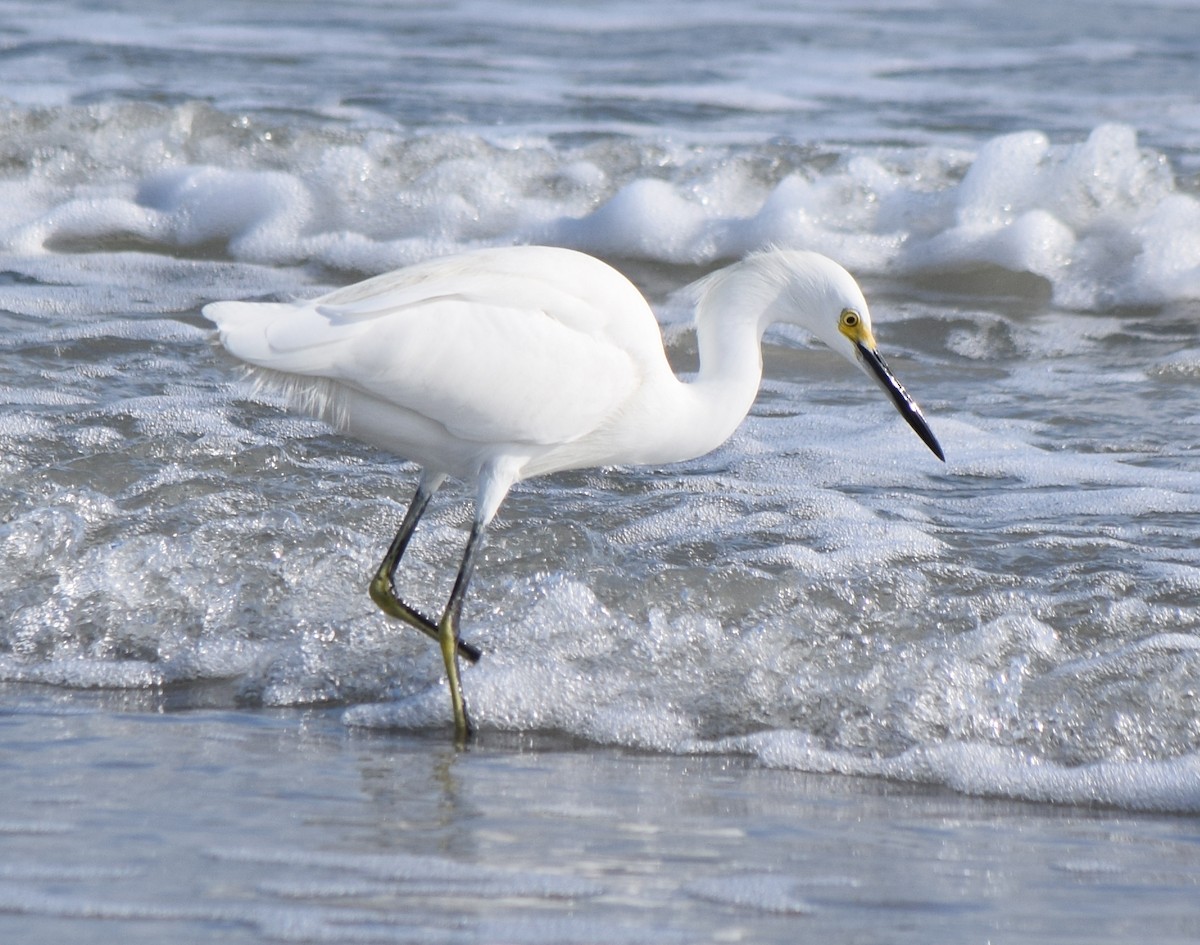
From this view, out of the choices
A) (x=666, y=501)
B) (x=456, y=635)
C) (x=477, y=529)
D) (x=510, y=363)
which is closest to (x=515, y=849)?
(x=456, y=635)

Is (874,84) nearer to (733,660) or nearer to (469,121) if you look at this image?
(469,121)

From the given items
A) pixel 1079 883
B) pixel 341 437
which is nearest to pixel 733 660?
pixel 1079 883

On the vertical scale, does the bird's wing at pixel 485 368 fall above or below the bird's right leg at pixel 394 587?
above

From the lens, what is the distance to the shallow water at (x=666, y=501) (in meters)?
3.36

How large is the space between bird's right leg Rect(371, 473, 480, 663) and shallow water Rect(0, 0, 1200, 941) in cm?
12

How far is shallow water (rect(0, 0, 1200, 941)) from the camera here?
3.36 meters

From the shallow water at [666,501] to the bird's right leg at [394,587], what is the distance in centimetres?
12

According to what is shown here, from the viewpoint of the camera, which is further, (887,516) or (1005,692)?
(887,516)

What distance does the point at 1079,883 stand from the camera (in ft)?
9.07

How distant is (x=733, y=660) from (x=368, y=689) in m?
0.83

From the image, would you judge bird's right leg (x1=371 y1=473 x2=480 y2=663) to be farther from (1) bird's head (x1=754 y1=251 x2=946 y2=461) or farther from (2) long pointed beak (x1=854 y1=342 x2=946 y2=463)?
(2) long pointed beak (x1=854 y1=342 x2=946 y2=463)

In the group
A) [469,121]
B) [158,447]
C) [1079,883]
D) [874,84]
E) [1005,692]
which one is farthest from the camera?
[874,84]

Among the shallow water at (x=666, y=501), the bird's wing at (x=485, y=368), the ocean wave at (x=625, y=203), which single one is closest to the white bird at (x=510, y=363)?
the bird's wing at (x=485, y=368)

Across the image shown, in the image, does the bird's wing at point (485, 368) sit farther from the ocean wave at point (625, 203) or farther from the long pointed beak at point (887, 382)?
the ocean wave at point (625, 203)
